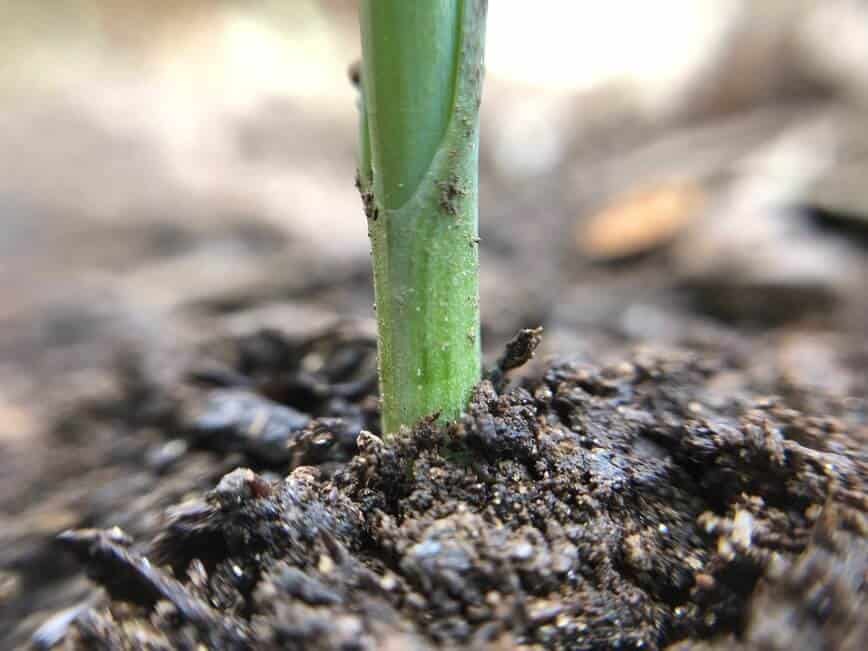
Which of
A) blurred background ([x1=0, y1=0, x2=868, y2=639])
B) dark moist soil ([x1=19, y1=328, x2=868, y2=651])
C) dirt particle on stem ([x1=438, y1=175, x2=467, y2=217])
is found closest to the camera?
dark moist soil ([x1=19, y1=328, x2=868, y2=651])

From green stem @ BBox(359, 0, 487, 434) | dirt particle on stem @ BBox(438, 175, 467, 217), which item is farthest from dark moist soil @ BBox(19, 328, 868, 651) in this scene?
dirt particle on stem @ BBox(438, 175, 467, 217)

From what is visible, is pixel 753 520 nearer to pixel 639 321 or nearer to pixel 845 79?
pixel 639 321

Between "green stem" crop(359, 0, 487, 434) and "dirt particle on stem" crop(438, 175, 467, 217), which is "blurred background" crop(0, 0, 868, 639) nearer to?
"green stem" crop(359, 0, 487, 434)

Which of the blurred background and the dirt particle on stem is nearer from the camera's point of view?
the dirt particle on stem

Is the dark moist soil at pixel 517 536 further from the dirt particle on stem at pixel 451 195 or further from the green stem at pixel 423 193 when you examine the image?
the dirt particle on stem at pixel 451 195

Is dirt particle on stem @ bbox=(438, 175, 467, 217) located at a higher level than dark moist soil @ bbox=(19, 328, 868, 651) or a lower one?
higher

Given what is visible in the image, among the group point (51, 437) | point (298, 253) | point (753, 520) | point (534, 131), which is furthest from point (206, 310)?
A: point (534, 131)

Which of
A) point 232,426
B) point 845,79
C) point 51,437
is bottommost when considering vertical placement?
point 51,437
